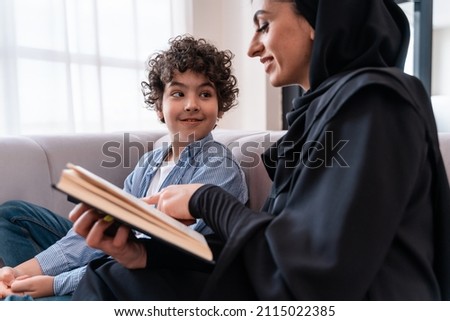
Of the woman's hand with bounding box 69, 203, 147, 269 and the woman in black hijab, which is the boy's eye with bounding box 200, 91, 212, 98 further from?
the woman's hand with bounding box 69, 203, 147, 269

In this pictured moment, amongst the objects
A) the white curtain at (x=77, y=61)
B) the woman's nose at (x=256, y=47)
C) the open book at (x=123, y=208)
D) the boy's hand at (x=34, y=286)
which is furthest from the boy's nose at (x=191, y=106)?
the white curtain at (x=77, y=61)

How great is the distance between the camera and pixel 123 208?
634 mm

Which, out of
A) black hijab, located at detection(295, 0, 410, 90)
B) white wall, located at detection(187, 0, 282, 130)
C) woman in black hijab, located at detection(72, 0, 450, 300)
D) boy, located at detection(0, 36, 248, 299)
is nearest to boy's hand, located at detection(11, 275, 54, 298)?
boy, located at detection(0, 36, 248, 299)

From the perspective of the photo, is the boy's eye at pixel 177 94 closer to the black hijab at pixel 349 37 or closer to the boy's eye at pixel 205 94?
the boy's eye at pixel 205 94

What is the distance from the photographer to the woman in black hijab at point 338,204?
0.63m

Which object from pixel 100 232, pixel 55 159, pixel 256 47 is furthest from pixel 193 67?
pixel 100 232

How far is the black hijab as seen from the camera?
82 cm

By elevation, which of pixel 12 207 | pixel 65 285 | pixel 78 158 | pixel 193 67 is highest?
pixel 193 67

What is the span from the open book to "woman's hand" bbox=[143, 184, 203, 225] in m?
0.16

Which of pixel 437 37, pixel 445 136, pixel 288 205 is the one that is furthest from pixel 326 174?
pixel 437 37

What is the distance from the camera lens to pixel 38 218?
1.41 metres

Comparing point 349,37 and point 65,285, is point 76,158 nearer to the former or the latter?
point 65,285

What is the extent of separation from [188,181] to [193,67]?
1.31ft

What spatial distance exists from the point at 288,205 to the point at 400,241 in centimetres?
18
